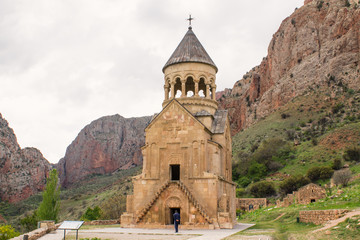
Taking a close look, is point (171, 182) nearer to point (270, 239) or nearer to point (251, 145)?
point (270, 239)

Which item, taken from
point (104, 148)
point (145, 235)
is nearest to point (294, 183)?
point (145, 235)

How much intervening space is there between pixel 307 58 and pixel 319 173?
44.9 meters

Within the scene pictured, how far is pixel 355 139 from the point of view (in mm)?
52688

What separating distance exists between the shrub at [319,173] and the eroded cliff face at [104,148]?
94.9 m

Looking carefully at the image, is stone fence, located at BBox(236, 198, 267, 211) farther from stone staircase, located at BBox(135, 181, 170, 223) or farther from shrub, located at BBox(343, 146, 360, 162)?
stone staircase, located at BBox(135, 181, 170, 223)

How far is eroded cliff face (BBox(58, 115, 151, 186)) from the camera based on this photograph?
5645 inches

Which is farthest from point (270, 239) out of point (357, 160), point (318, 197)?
point (357, 160)

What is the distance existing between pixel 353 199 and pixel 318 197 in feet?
33.3

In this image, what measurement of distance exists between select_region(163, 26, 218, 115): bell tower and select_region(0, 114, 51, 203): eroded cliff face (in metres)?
62.8

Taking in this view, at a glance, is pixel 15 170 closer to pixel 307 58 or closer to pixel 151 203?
pixel 307 58

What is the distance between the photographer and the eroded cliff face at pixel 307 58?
71.3 meters

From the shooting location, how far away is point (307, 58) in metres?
82.6

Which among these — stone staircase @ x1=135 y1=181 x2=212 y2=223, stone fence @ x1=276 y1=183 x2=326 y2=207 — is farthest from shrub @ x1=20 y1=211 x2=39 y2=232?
stone fence @ x1=276 y1=183 x2=326 y2=207

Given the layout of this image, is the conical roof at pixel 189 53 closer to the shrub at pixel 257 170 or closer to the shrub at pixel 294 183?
the shrub at pixel 294 183
